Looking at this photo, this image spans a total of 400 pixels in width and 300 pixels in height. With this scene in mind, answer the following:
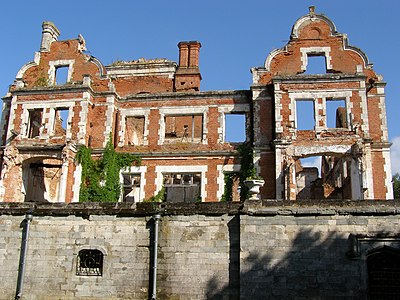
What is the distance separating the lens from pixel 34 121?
27.3 m

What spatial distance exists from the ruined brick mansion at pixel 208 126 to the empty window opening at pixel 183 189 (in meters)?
0.05

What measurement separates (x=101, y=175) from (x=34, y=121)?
19.3ft

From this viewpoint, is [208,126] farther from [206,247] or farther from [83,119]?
[206,247]

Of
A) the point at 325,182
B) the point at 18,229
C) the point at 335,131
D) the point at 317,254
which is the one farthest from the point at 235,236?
the point at 325,182

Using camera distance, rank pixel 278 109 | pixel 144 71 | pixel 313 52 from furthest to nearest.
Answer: pixel 144 71, pixel 313 52, pixel 278 109

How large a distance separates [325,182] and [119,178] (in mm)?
12793

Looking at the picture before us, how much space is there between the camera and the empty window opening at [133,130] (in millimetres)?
27453

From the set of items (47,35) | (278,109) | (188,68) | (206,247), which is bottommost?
(206,247)

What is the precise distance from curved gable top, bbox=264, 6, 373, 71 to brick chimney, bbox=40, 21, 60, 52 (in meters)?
13.0

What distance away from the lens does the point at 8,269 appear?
1502 cm

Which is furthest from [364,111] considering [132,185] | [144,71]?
[144,71]

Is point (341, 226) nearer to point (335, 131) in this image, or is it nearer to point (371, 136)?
point (335, 131)

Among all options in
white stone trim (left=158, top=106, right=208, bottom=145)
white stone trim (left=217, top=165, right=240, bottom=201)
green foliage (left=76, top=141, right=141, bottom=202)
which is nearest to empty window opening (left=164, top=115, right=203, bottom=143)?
white stone trim (left=158, top=106, right=208, bottom=145)

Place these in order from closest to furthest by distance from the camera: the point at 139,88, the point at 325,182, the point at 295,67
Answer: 1. the point at 295,67
2. the point at 325,182
3. the point at 139,88
